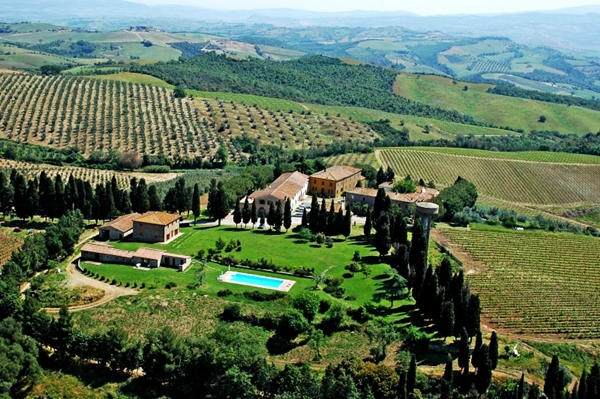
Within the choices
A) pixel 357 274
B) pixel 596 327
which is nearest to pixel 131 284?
pixel 357 274

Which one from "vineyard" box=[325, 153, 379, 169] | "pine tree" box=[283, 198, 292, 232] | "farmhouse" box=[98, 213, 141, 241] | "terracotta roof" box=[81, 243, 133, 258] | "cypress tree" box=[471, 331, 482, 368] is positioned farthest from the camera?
"vineyard" box=[325, 153, 379, 169]

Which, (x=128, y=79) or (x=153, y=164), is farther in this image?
(x=128, y=79)

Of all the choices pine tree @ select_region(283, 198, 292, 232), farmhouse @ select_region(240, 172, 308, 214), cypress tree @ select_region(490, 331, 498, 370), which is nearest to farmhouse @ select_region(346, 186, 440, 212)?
farmhouse @ select_region(240, 172, 308, 214)

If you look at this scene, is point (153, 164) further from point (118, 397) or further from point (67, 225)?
point (118, 397)

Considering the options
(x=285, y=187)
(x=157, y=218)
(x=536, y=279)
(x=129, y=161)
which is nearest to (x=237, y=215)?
(x=157, y=218)

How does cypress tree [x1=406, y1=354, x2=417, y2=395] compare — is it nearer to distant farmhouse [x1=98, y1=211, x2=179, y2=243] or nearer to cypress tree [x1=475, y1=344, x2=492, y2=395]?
cypress tree [x1=475, y1=344, x2=492, y2=395]

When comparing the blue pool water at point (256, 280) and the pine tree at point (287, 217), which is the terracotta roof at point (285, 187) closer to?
the pine tree at point (287, 217)

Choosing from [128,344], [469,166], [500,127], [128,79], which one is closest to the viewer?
[128,344]
